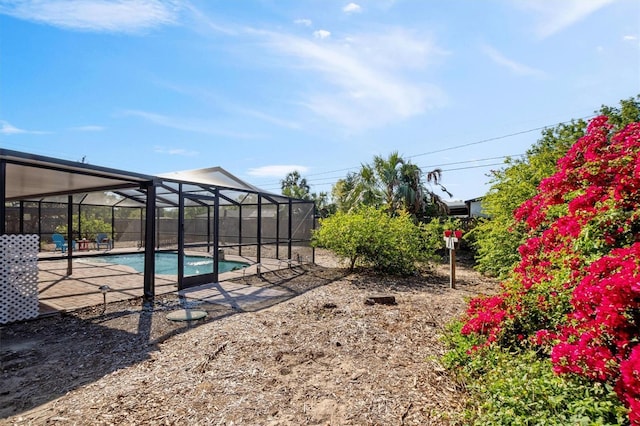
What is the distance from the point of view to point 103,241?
13016 mm

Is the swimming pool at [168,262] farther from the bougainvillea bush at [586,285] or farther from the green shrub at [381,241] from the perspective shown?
the bougainvillea bush at [586,285]

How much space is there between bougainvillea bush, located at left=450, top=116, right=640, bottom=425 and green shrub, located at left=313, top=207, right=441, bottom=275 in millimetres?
4869

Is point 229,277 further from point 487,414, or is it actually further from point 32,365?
point 487,414

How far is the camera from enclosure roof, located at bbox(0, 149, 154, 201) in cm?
461

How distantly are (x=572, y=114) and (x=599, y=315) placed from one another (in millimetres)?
10702

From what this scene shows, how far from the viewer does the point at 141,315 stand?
5008 millimetres

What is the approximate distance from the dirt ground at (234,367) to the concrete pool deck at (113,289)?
523 millimetres

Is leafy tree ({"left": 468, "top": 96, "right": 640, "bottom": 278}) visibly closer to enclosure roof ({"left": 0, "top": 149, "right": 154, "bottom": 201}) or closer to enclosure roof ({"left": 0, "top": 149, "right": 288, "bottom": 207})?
enclosure roof ({"left": 0, "top": 149, "right": 288, "bottom": 207})

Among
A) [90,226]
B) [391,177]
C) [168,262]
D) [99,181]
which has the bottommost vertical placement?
[168,262]

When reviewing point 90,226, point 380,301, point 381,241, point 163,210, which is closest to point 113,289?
point 380,301

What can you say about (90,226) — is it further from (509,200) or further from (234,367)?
(509,200)

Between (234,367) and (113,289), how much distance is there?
488 centimetres

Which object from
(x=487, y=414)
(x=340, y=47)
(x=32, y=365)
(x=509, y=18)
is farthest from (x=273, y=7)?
(x=487, y=414)

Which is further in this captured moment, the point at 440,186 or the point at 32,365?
the point at 440,186
